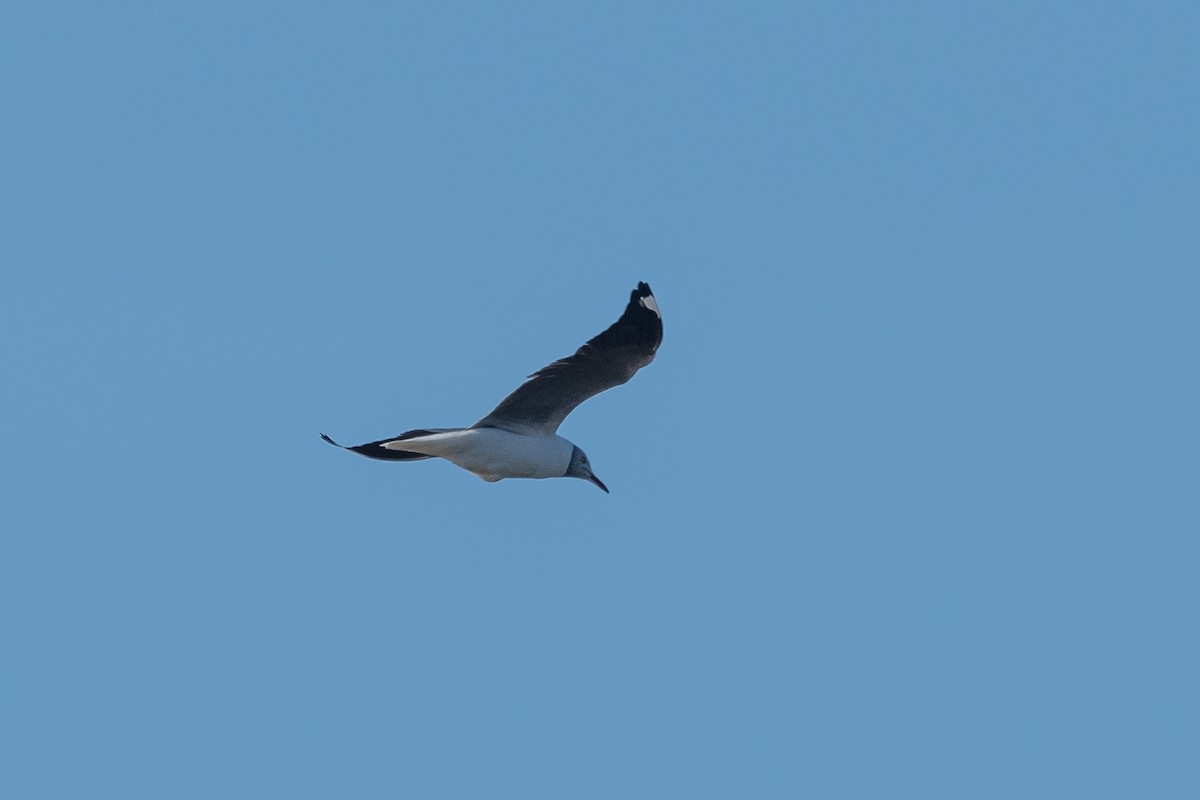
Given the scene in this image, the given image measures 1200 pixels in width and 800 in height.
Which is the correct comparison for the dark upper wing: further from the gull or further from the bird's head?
the bird's head

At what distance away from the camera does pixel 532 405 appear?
67.9ft

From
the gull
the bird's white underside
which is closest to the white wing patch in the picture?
the gull

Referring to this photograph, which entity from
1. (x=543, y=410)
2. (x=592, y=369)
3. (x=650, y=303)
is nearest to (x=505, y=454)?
(x=543, y=410)

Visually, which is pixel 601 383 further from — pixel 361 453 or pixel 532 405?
pixel 361 453

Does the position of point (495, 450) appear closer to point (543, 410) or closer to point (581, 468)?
point (543, 410)

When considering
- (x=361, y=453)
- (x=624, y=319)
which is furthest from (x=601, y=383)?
(x=361, y=453)

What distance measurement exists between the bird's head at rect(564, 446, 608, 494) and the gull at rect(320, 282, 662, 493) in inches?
18.0

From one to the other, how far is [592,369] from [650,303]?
81 centimetres

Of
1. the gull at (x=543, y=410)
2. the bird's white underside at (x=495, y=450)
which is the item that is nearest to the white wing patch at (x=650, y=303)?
the gull at (x=543, y=410)

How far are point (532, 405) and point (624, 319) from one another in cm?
120

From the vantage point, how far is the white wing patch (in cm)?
2042

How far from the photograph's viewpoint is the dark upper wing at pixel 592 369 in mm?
20203

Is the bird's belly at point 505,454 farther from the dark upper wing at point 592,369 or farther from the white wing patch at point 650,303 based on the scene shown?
the white wing patch at point 650,303

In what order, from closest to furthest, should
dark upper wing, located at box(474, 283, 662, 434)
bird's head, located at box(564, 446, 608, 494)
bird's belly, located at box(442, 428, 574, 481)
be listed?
dark upper wing, located at box(474, 283, 662, 434)
bird's belly, located at box(442, 428, 574, 481)
bird's head, located at box(564, 446, 608, 494)
